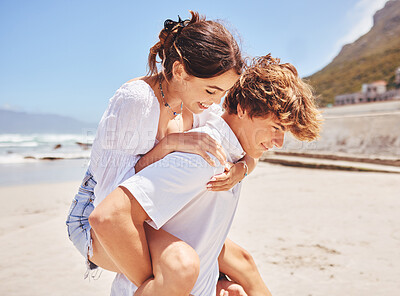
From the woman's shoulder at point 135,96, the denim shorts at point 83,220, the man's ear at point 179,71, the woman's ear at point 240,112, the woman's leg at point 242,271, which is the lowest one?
the woman's leg at point 242,271

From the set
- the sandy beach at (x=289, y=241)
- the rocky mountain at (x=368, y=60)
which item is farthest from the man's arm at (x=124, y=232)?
the rocky mountain at (x=368, y=60)

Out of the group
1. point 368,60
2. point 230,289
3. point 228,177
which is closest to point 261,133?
point 228,177

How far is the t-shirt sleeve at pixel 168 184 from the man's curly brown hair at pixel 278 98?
513 millimetres

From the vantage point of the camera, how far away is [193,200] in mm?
1734

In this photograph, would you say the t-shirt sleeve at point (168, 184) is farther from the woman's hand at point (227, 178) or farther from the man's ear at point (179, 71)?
the man's ear at point (179, 71)

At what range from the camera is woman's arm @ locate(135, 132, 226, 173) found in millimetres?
1636

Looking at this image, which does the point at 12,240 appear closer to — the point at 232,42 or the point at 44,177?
the point at 232,42

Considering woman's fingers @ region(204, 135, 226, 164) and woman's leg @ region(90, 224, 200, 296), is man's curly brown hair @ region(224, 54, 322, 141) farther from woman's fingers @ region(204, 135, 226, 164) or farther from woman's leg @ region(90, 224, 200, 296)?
woman's leg @ region(90, 224, 200, 296)

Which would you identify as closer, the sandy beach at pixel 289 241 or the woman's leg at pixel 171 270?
the woman's leg at pixel 171 270

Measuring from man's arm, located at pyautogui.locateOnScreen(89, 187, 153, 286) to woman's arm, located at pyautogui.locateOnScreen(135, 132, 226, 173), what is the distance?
30 centimetres

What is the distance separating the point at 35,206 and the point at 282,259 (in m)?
5.18

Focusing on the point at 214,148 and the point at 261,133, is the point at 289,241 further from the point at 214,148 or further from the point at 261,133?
the point at 214,148

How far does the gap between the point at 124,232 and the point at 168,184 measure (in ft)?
0.91

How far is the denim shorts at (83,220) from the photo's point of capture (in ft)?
6.25
